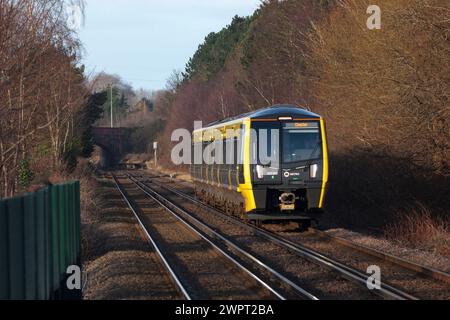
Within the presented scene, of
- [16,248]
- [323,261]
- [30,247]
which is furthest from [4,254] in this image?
[323,261]

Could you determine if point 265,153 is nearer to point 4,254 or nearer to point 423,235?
point 423,235

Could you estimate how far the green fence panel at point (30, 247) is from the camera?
24.2 feet

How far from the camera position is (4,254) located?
6.65 meters

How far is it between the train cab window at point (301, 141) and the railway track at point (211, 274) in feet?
10.1

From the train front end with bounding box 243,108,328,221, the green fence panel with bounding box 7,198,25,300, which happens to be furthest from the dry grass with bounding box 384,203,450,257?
the green fence panel with bounding box 7,198,25,300

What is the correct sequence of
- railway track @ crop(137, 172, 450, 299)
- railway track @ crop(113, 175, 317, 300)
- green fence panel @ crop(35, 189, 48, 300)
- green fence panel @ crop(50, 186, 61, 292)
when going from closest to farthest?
green fence panel @ crop(35, 189, 48, 300) → green fence panel @ crop(50, 186, 61, 292) → railway track @ crop(137, 172, 450, 299) → railway track @ crop(113, 175, 317, 300)

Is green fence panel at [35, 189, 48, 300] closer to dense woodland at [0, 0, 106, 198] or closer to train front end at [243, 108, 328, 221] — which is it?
dense woodland at [0, 0, 106, 198]

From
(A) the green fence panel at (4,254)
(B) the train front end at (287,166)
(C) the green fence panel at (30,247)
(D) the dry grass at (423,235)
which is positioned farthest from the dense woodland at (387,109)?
(A) the green fence panel at (4,254)

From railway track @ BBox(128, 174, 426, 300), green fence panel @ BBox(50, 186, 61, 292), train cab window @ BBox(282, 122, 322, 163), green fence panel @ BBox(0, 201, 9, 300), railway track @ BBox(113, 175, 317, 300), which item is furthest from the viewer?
train cab window @ BBox(282, 122, 322, 163)

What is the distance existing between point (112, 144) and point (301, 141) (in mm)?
78521

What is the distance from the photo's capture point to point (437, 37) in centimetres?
1938

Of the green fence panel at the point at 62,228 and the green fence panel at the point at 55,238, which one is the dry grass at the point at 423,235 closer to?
the green fence panel at the point at 62,228

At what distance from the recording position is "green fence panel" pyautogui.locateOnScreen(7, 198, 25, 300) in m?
6.85

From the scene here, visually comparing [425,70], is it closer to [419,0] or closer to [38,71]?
[419,0]
